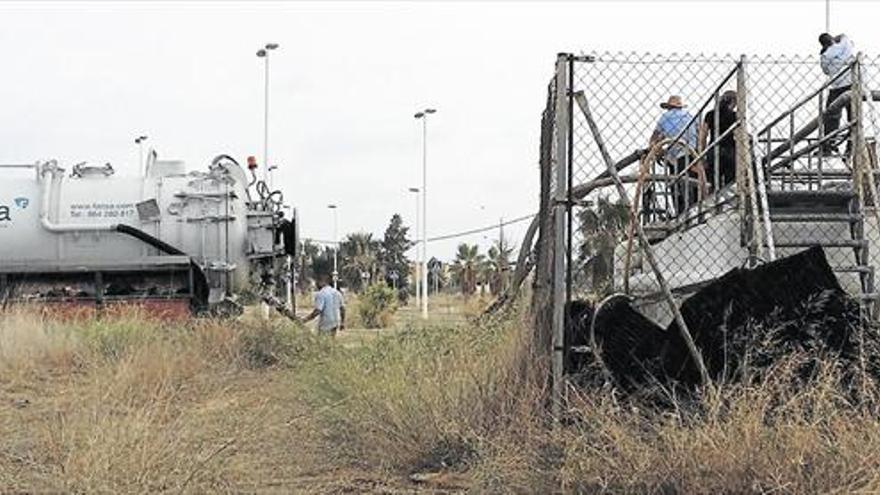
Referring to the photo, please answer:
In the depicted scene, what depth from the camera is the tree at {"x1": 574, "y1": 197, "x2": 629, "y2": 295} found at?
745cm

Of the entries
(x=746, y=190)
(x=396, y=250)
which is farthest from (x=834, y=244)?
(x=396, y=250)

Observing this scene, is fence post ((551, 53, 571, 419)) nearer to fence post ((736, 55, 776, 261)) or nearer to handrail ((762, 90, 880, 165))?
→ fence post ((736, 55, 776, 261))

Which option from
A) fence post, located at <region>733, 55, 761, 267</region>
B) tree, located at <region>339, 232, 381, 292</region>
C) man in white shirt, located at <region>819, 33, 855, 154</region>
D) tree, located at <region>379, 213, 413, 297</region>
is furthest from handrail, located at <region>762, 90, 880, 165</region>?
tree, located at <region>379, 213, 413, 297</region>

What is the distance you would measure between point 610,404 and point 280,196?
1411 centimetres

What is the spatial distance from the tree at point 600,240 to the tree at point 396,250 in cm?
5959

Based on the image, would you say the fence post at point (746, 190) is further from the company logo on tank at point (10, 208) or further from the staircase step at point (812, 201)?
the company logo on tank at point (10, 208)

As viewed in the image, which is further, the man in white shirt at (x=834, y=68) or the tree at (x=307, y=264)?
the tree at (x=307, y=264)

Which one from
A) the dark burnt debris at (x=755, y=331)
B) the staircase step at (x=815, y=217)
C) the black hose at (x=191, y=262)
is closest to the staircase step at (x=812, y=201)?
the staircase step at (x=815, y=217)

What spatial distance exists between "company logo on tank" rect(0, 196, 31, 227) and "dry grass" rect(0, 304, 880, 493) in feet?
28.0

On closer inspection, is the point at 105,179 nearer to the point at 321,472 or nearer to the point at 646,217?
the point at 646,217

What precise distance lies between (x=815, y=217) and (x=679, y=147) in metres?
2.95

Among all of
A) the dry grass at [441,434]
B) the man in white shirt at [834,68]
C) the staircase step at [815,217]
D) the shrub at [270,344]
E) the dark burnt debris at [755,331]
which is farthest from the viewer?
the shrub at [270,344]

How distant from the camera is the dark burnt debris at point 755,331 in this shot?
610 cm

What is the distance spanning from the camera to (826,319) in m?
6.19
